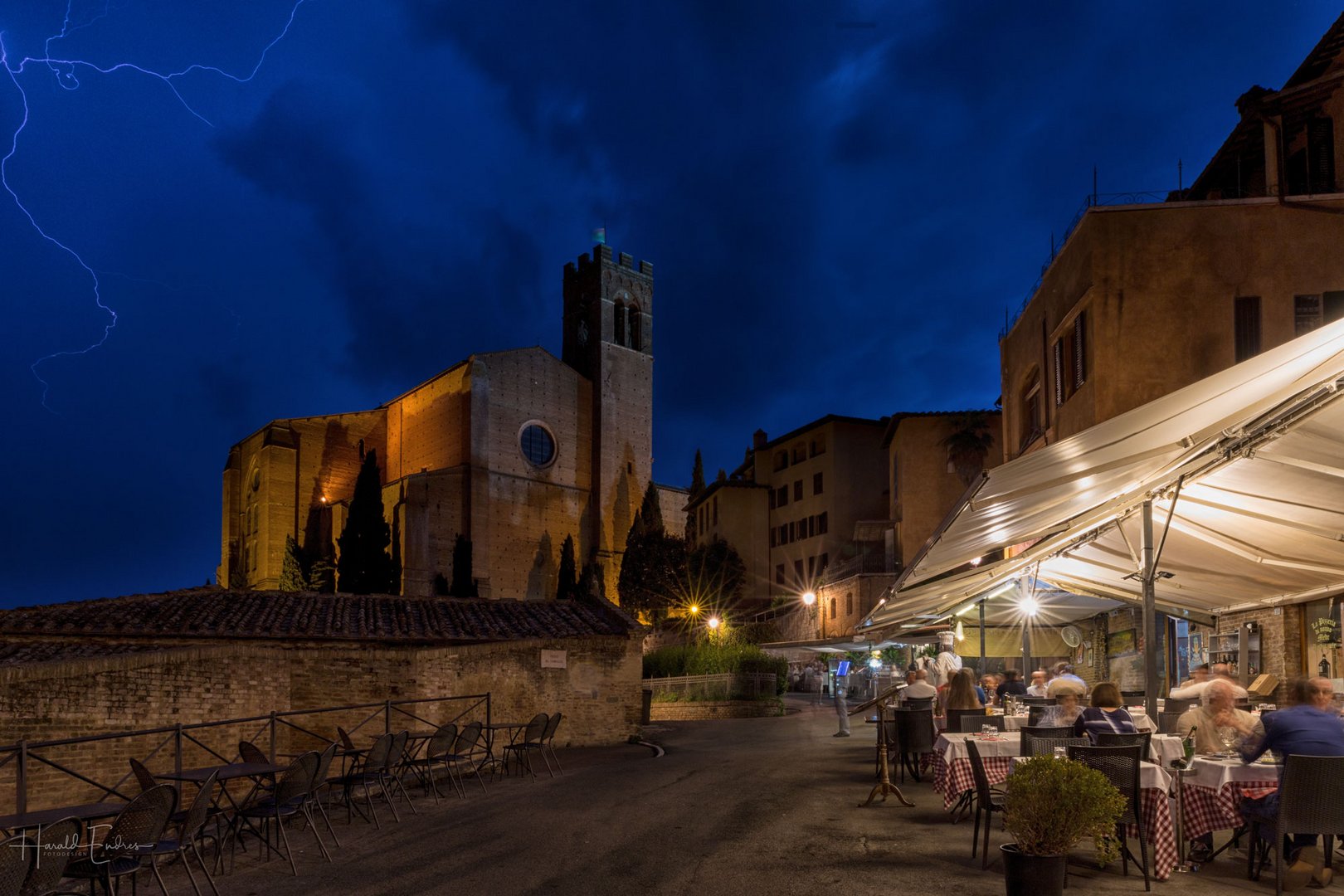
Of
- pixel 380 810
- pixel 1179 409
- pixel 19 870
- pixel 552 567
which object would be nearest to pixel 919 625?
pixel 380 810

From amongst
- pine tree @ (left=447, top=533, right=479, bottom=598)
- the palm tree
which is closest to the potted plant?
the palm tree

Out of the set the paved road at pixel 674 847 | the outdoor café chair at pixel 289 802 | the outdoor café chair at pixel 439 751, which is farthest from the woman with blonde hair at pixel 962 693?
the outdoor café chair at pixel 289 802

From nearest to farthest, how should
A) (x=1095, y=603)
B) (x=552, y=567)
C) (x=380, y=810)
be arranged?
1. (x=380, y=810)
2. (x=1095, y=603)
3. (x=552, y=567)

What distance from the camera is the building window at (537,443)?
57.8 m

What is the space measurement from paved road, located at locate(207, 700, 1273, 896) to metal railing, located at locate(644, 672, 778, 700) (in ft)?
53.4

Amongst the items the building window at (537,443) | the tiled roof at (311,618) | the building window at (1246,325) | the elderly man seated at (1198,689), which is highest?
the building window at (537,443)

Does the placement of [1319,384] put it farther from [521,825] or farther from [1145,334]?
[1145,334]

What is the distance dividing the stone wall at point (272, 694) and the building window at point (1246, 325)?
12418 millimetres

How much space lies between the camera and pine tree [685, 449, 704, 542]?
204ft

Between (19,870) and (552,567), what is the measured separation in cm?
5300

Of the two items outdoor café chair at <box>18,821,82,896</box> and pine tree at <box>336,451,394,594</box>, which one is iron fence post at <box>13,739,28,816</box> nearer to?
outdoor café chair at <box>18,821,82,896</box>

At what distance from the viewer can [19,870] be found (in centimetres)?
459

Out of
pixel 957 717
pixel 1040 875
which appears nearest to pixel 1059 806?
pixel 1040 875

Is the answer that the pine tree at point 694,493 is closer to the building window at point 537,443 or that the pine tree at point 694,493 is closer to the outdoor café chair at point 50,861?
the building window at point 537,443
